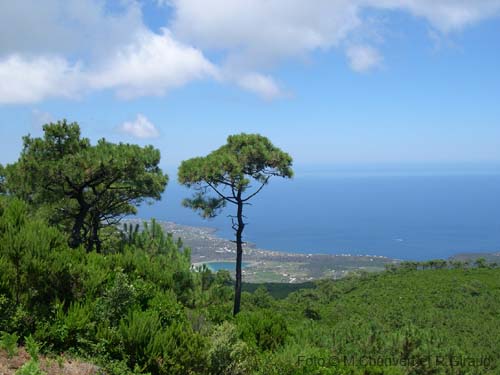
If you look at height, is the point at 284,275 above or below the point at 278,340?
below

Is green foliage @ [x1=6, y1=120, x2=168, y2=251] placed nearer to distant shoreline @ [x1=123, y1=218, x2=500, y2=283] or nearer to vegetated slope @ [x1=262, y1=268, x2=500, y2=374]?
vegetated slope @ [x1=262, y1=268, x2=500, y2=374]

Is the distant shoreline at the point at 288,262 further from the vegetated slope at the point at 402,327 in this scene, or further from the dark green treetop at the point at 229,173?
the dark green treetop at the point at 229,173

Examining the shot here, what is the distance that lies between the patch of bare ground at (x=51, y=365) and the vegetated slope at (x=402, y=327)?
304 centimetres

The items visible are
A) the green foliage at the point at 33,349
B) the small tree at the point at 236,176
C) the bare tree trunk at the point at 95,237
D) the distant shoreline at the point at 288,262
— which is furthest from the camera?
the distant shoreline at the point at 288,262

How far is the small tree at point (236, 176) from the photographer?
667 inches

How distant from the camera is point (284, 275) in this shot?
11225 cm

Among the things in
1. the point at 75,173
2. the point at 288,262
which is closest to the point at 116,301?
the point at 75,173

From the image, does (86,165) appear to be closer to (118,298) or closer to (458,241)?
(118,298)

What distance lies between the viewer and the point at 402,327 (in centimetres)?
1130

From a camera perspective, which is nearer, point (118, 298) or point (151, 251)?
point (118, 298)

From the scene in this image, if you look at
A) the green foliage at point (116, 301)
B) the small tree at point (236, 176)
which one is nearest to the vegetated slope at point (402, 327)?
the green foliage at point (116, 301)

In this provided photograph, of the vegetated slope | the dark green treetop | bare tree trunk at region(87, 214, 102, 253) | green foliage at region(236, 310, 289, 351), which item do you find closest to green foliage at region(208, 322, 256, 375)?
the vegetated slope

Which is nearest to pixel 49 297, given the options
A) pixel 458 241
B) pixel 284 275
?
pixel 284 275

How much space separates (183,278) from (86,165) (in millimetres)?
5234
